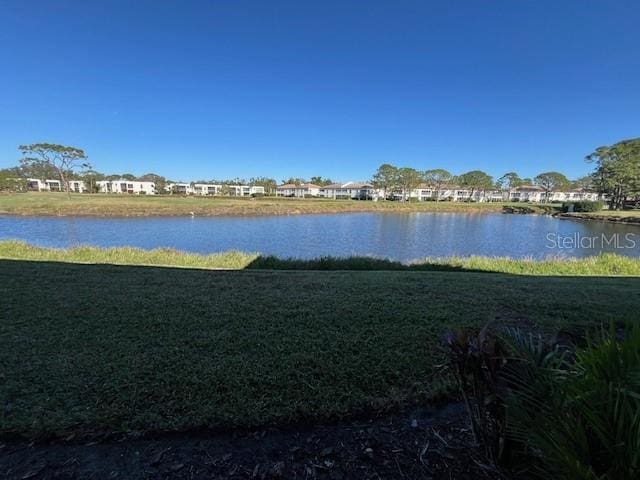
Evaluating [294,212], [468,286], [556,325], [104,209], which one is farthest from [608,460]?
[294,212]

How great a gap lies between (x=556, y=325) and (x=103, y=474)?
155 inches

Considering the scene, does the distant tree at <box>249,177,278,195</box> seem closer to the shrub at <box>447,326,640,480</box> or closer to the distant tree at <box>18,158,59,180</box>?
the distant tree at <box>18,158,59,180</box>

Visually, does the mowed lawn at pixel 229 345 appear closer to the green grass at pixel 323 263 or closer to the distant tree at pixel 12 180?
the green grass at pixel 323 263

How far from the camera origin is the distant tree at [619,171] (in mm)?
44812

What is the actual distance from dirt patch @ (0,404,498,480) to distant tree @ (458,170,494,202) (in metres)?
88.2

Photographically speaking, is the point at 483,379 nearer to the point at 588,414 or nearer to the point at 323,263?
the point at 588,414

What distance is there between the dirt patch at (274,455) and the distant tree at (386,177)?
7347cm

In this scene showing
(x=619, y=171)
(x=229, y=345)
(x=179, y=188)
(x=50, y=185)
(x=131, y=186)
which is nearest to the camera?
(x=229, y=345)

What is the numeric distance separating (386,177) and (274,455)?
2917 inches

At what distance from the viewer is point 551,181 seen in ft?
270

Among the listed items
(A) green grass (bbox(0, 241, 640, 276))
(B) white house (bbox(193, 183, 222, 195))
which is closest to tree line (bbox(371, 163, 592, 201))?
(B) white house (bbox(193, 183, 222, 195))

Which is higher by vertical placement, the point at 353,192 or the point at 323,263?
the point at 353,192

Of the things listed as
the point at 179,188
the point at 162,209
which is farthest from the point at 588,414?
the point at 179,188

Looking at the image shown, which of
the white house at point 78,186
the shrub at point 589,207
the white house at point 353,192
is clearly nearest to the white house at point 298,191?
the white house at point 353,192
